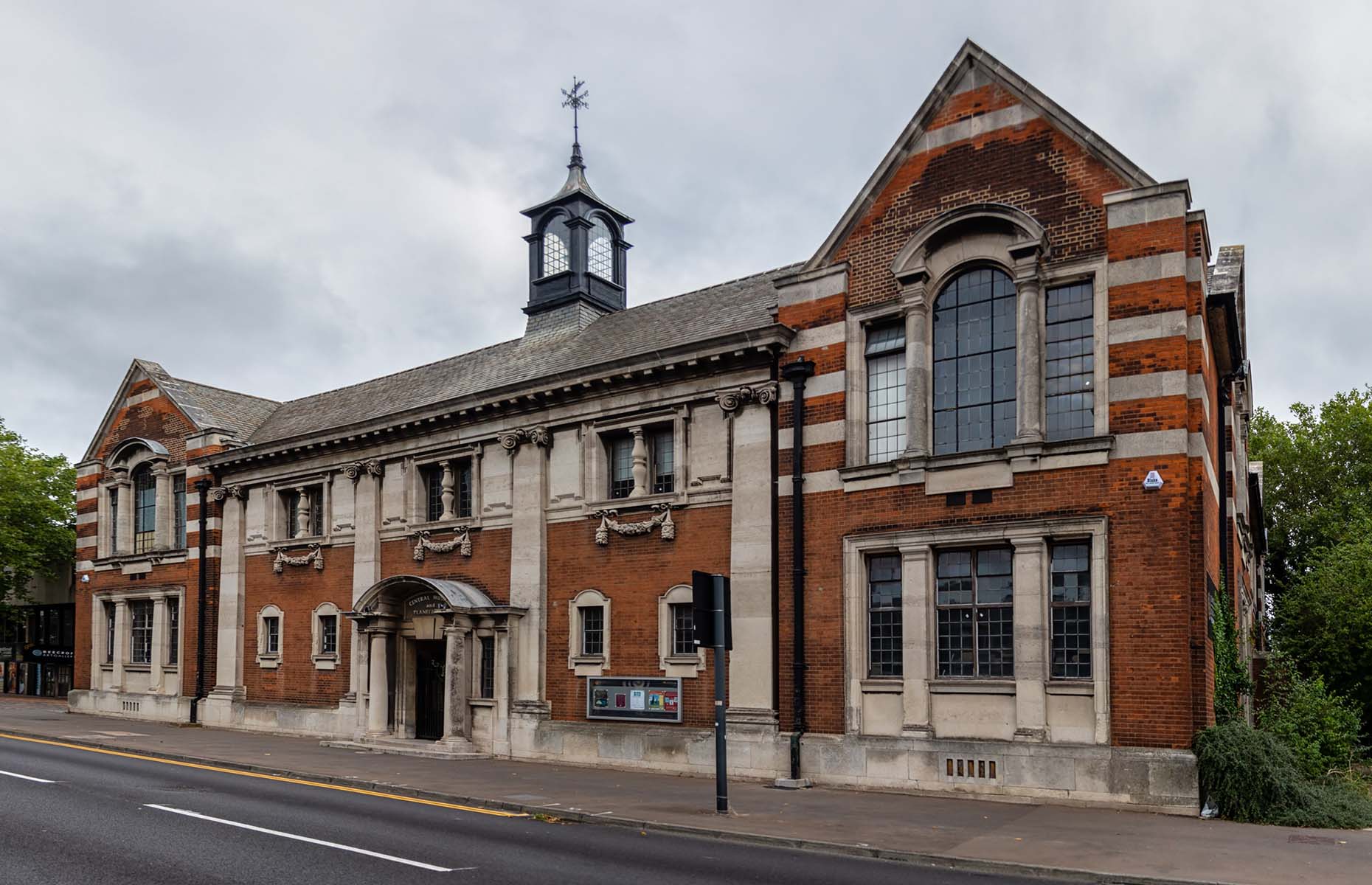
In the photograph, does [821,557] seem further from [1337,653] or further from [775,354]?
[1337,653]

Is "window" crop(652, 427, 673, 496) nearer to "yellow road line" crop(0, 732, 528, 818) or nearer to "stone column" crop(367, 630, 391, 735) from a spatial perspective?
"yellow road line" crop(0, 732, 528, 818)

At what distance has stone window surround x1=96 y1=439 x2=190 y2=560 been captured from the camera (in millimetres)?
35219

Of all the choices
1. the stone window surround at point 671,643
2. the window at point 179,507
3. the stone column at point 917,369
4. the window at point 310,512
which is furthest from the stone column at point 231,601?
the stone column at point 917,369

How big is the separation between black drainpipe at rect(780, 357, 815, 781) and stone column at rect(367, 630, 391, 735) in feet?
36.1

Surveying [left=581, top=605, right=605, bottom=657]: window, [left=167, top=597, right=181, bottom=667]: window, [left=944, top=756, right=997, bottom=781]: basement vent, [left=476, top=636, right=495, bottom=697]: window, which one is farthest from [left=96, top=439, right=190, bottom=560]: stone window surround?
[left=944, top=756, right=997, bottom=781]: basement vent

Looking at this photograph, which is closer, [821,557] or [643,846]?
[643,846]

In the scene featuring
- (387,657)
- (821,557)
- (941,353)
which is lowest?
(387,657)

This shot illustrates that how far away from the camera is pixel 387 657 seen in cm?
2652

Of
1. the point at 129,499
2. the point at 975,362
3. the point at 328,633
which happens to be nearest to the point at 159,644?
the point at 129,499

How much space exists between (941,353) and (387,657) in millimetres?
14782

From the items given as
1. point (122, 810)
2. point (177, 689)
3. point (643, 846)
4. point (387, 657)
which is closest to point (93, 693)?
point (177, 689)

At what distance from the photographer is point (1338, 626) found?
29359mm

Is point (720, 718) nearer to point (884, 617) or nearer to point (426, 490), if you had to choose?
point (884, 617)

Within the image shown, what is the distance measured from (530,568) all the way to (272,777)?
21.7ft
